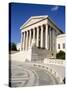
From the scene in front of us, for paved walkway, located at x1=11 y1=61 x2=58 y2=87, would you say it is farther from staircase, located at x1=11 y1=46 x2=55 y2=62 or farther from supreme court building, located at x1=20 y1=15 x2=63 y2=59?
supreme court building, located at x1=20 y1=15 x2=63 y2=59

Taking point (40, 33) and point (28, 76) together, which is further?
point (40, 33)

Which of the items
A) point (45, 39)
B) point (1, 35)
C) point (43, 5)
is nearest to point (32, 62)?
point (45, 39)

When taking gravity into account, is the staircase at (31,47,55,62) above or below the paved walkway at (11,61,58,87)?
above

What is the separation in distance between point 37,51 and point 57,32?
32cm

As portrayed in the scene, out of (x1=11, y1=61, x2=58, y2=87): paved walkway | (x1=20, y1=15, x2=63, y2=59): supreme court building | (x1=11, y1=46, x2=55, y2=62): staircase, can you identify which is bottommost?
(x1=11, y1=61, x2=58, y2=87): paved walkway

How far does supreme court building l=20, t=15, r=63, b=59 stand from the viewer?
2.67m

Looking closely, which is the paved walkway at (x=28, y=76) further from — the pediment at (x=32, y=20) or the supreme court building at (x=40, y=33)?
the pediment at (x=32, y=20)

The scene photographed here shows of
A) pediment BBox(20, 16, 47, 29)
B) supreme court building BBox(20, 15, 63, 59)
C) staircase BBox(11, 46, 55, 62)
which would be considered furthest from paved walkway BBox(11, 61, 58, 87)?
pediment BBox(20, 16, 47, 29)

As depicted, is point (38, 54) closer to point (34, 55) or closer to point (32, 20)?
point (34, 55)

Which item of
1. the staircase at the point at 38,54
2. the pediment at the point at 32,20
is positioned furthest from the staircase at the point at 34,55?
the pediment at the point at 32,20

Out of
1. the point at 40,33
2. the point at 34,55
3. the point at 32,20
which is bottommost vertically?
the point at 34,55

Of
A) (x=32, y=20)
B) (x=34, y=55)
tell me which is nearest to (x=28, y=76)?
(x=34, y=55)

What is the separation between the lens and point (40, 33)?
2719 mm

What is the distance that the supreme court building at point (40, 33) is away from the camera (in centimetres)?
267
